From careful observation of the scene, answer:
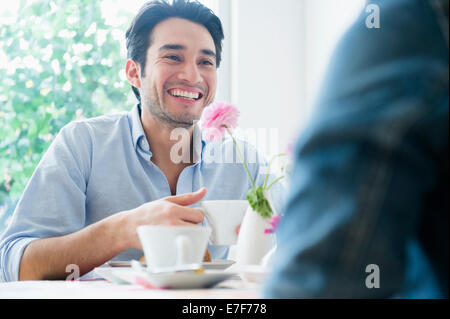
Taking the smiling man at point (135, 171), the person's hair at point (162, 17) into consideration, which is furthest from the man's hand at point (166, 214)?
the person's hair at point (162, 17)

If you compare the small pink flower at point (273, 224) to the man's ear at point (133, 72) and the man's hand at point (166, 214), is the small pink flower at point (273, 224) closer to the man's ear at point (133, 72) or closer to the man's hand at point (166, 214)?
the man's hand at point (166, 214)

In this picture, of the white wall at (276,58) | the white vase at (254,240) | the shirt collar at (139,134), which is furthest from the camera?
the white wall at (276,58)

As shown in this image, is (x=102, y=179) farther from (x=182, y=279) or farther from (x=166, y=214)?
(x=182, y=279)

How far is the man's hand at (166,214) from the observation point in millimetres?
1032

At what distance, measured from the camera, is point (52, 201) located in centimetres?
146

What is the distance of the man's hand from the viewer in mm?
1032

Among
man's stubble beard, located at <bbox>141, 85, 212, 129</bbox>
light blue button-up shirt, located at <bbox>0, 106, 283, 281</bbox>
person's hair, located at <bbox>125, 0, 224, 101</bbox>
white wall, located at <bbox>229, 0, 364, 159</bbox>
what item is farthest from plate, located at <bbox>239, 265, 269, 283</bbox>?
white wall, located at <bbox>229, 0, 364, 159</bbox>

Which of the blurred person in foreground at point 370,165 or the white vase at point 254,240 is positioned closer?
the blurred person in foreground at point 370,165

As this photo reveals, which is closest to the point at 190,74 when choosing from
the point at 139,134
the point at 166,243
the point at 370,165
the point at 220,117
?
the point at 139,134

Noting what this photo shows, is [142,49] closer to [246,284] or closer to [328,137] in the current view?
[246,284]

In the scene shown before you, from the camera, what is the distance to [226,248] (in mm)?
1724

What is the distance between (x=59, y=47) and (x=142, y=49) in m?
0.78

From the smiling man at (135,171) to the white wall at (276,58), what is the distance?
77 cm
